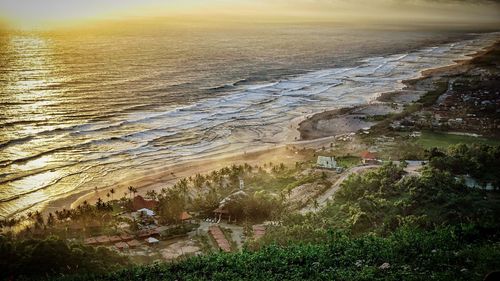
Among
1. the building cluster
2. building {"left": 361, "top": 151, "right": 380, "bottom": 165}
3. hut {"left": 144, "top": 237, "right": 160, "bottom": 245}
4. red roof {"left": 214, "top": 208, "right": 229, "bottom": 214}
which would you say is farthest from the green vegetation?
the building cluster

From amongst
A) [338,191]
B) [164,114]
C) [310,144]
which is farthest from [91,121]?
[338,191]

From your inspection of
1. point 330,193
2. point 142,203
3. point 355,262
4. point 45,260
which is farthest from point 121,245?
point 330,193

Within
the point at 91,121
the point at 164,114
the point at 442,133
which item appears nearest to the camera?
the point at 442,133

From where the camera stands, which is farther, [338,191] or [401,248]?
[338,191]

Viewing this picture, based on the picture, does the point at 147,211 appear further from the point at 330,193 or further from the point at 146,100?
the point at 146,100

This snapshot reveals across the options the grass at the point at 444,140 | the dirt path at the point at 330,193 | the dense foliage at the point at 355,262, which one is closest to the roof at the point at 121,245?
the dense foliage at the point at 355,262

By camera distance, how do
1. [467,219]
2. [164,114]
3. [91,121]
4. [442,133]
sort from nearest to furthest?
[467,219]
[442,133]
[91,121]
[164,114]

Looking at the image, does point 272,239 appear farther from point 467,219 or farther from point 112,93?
point 112,93
